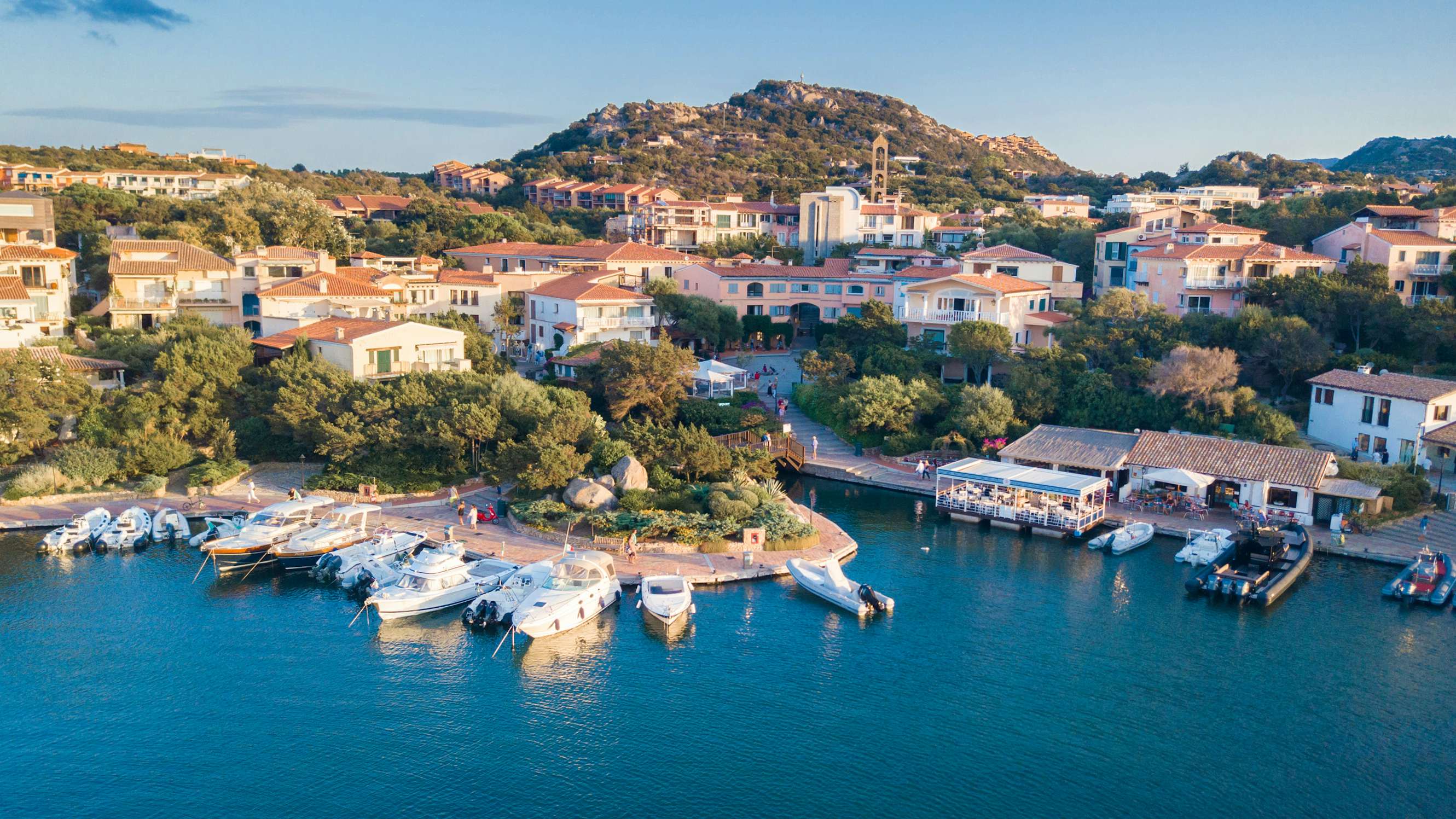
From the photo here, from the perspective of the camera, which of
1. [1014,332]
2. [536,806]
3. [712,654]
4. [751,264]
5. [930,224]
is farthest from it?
[930,224]

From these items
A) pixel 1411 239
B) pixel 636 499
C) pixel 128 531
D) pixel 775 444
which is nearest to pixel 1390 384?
pixel 1411 239

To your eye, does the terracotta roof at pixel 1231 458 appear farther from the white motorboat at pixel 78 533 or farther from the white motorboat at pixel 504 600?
the white motorboat at pixel 78 533

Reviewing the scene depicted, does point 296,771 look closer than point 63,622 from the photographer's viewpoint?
Yes

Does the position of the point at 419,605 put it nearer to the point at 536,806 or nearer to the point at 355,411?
the point at 536,806

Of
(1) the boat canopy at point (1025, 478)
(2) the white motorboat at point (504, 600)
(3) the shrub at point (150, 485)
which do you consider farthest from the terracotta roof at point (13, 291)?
(1) the boat canopy at point (1025, 478)

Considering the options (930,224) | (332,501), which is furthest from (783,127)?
(332,501)

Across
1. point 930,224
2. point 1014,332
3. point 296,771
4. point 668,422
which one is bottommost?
point 296,771
